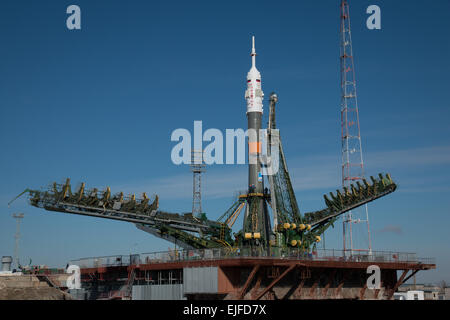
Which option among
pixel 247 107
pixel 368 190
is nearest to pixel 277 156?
pixel 247 107

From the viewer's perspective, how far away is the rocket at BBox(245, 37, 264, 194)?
76.8 meters

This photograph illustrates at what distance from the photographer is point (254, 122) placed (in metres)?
78.9

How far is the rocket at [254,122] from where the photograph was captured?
76.8m

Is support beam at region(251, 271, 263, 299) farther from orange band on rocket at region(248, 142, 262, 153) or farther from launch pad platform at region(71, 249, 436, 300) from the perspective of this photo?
orange band on rocket at region(248, 142, 262, 153)

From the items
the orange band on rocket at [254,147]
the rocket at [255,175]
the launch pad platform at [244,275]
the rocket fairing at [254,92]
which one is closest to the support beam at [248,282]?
the launch pad platform at [244,275]

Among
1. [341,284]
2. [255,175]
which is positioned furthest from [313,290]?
[255,175]

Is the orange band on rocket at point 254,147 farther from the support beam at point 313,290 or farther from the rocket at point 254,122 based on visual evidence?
the support beam at point 313,290

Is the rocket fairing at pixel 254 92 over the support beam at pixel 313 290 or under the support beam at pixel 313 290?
over

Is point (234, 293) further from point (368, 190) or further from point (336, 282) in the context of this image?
point (368, 190)

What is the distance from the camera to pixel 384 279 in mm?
71875
